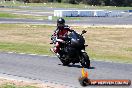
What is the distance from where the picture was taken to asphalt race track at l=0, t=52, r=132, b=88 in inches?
507

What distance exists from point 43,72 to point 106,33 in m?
24.0

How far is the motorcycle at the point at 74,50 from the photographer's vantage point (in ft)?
48.7

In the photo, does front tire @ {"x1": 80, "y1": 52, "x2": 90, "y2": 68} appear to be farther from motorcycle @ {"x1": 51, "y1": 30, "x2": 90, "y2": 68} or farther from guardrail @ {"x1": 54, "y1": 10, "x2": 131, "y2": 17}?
guardrail @ {"x1": 54, "y1": 10, "x2": 131, "y2": 17}

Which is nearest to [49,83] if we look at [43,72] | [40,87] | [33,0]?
[40,87]

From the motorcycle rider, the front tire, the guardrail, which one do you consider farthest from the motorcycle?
the guardrail

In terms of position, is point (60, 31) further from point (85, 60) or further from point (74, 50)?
point (85, 60)

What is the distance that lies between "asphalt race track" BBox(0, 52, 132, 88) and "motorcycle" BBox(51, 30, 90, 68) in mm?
246

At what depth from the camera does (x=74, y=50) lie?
1503 cm

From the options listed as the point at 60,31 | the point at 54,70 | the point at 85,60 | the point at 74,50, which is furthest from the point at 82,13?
the point at 54,70

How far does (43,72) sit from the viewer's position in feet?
45.9

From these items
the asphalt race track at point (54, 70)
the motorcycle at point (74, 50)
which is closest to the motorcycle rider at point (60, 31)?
the motorcycle at point (74, 50)

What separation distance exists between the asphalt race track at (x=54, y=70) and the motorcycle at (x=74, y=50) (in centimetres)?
25

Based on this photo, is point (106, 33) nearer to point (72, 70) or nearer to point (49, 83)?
point (72, 70)

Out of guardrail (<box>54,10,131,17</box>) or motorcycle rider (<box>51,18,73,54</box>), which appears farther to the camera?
guardrail (<box>54,10,131,17</box>)
